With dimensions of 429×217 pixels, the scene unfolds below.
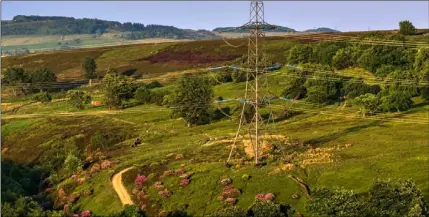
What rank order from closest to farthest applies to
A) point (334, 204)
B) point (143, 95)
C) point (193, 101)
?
point (334, 204) < point (193, 101) < point (143, 95)

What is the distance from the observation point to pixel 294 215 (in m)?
46.6

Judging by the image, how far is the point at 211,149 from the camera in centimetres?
7712

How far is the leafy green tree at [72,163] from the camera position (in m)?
78.1

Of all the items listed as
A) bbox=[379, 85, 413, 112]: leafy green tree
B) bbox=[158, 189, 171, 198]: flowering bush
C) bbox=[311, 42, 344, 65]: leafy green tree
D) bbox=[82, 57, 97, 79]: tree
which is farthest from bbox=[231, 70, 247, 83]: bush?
bbox=[158, 189, 171, 198]: flowering bush

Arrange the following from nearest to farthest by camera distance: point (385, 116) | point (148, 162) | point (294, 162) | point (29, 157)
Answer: point (294, 162) → point (148, 162) → point (385, 116) → point (29, 157)

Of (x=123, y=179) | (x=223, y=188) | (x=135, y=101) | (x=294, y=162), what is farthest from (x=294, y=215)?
(x=135, y=101)

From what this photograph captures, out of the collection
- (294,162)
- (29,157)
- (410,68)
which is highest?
(410,68)

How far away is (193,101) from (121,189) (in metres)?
37.9

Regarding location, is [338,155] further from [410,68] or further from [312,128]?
[410,68]

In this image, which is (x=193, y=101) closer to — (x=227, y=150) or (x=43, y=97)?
(x=227, y=150)

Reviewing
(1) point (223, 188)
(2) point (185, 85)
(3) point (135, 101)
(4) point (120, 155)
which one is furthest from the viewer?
(3) point (135, 101)

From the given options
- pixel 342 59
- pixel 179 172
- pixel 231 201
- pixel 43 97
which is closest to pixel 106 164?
pixel 179 172

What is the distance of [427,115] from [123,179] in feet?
171

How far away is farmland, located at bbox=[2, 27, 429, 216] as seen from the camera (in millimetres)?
58625
